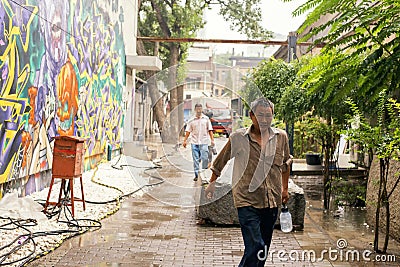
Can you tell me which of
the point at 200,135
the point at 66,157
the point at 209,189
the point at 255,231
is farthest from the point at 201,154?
the point at 255,231

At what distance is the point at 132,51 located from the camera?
24.5 metres

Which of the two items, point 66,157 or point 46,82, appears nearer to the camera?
point 66,157

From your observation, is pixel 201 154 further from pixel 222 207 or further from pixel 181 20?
pixel 181 20

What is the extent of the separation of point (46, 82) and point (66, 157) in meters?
2.98

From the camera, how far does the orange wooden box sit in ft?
29.4

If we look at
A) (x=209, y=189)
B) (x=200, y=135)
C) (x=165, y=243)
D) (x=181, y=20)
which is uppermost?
(x=181, y=20)

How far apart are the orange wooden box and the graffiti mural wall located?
2.99ft


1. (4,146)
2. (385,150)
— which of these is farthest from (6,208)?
(385,150)

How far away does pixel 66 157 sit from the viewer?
900 centimetres

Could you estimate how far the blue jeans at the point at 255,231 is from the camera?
5.42m

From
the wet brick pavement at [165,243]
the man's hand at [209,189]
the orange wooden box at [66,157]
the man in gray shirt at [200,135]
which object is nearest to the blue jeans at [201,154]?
the man in gray shirt at [200,135]

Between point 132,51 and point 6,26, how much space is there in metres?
15.4

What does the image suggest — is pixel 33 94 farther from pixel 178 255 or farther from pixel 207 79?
pixel 178 255

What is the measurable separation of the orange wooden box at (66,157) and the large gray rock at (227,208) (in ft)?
6.81
